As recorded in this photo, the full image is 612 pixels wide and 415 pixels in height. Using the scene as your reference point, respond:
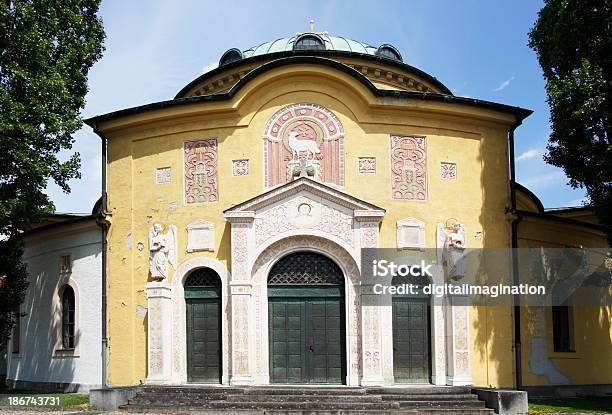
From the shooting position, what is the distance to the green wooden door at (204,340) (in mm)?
19656

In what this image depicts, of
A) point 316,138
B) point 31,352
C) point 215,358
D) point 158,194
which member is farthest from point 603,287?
point 31,352

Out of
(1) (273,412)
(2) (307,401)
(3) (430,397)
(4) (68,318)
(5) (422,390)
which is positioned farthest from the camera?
(4) (68,318)

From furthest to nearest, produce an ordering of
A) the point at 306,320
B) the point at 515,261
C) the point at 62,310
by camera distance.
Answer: the point at 62,310, the point at 515,261, the point at 306,320

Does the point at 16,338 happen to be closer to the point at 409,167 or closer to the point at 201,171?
the point at 201,171

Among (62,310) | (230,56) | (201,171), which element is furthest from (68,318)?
(230,56)

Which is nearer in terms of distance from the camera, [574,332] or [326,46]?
[574,332]

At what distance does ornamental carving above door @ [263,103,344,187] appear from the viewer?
19.8 m

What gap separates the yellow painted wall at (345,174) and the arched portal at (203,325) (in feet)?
2.39

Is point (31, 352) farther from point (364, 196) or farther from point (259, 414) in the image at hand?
point (364, 196)

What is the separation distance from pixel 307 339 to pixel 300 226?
2.81 m

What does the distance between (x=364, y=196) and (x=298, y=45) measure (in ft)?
29.8

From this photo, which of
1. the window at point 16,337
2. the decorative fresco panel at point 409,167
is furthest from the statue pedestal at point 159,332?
the window at point 16,337

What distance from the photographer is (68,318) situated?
74.9 ft

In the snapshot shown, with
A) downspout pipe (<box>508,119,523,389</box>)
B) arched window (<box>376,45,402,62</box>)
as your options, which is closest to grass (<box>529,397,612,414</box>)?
downspout pipe (<box>508,119,523,389</box>)
